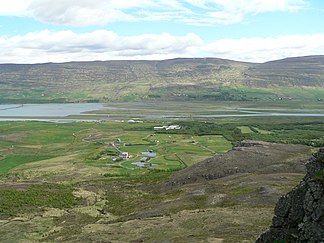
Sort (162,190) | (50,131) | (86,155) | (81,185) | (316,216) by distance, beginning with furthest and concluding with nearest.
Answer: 1. (50,131)
2. (86,155)
3. (81,185)
4. (162,190)
5. (316,216)

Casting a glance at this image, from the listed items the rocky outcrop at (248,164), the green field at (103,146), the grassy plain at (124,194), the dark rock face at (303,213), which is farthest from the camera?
the green field at (103,146)

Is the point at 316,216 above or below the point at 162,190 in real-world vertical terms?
above

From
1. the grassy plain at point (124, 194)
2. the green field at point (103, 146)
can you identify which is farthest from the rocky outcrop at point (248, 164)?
the green field at point (103, 146)

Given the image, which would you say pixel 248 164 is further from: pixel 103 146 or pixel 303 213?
pixel 103 146

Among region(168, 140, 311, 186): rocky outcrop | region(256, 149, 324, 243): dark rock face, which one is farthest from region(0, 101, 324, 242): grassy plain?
region(256, 149, 324, 243): dark rock face

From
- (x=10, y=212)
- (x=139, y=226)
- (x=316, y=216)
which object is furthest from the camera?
(x=10, y=212)

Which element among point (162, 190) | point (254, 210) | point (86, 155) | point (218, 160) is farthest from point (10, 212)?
point (86, 155)

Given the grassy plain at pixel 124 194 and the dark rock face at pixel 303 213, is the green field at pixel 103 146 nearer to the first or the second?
the grassy plain at pixel 124 194

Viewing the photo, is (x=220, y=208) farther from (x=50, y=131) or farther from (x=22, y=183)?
(x=50, y=131)
